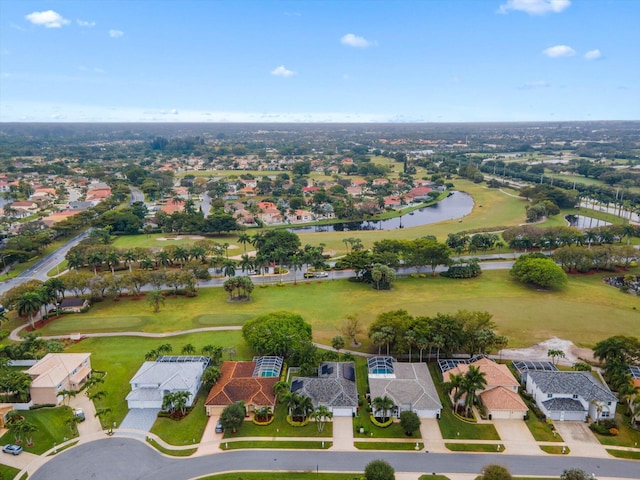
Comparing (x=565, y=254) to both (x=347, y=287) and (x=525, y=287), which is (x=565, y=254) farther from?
(x=347, y=287)

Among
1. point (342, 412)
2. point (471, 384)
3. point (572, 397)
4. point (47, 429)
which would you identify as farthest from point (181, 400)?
point (572, 397)

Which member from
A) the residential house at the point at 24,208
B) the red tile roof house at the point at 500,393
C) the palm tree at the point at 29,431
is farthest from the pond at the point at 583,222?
the residential house at the point at 24,208

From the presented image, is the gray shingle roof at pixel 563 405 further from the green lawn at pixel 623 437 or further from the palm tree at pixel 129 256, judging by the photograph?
the palm tree at pixel 129 256

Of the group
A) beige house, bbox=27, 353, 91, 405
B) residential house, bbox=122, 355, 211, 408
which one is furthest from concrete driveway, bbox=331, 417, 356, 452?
beige house, bbox=27, 353, 91, 405

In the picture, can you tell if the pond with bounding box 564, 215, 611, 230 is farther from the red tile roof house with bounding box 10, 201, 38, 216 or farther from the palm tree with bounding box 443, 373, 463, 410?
the red tile roof house with bounding box 10, 201, 38, 216

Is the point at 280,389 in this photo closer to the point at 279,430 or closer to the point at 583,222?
the point at 279,430

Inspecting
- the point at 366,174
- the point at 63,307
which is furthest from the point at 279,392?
the point at 366,174
